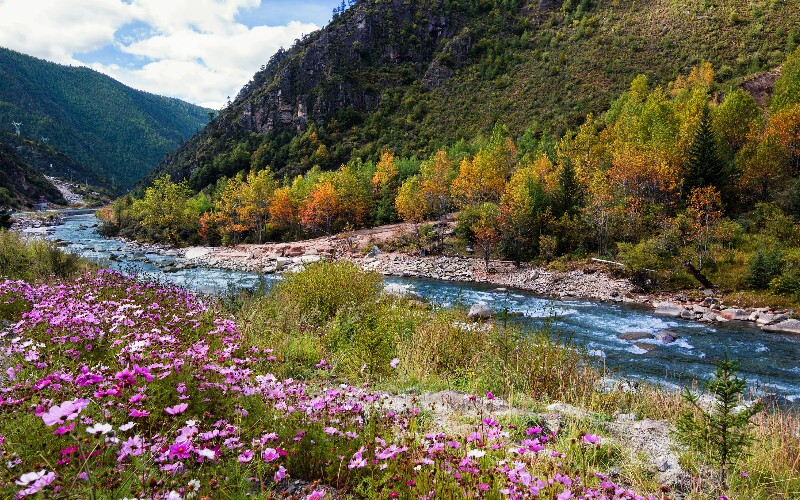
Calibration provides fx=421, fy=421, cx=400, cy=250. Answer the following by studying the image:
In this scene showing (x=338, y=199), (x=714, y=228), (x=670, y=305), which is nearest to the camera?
(x=670, y=305)

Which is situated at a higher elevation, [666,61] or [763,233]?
[666,61]

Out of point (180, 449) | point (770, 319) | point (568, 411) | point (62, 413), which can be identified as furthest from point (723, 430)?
point (770, 319)

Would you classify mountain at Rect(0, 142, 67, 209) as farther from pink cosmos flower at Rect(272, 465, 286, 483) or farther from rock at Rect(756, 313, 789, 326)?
rock at Rect(756, 313, 789, 326)

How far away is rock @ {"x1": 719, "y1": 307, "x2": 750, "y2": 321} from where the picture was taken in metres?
20.3

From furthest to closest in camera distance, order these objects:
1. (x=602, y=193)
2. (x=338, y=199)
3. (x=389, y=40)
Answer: (x=389, y=40)
(x=338, y=199)
(x=602, y=193)

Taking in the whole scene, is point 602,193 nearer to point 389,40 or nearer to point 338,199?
point 338,199

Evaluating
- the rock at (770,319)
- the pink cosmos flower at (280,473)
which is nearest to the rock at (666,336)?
the rock at (770,319)

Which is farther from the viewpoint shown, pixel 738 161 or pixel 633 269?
pixel 738 161

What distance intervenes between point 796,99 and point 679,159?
12926mm

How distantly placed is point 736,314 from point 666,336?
7.18 m

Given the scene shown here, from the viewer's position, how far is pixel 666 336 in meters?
16.6

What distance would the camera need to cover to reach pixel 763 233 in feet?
90.5

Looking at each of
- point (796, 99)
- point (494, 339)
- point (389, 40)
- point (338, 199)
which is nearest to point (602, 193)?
point (796, 99)

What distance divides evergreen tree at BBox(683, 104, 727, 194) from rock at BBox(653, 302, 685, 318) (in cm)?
1493
